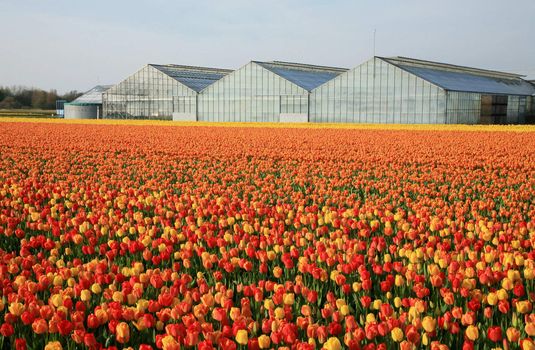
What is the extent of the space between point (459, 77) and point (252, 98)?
54.6ft

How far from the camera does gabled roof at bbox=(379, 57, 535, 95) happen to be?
1650 inches

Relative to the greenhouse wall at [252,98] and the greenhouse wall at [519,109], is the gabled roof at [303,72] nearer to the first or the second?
the greenhouse wall at [252,98]

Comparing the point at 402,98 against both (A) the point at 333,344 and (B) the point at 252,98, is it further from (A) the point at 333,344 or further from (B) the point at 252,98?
(A) the point at 333,344

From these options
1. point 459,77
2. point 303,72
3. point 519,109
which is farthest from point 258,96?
point 519,109

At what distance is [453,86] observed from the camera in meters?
41.5

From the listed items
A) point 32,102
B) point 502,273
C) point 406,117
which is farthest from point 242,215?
point 32,102

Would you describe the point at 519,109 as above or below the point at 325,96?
below

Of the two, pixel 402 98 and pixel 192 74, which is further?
pixel 192 74

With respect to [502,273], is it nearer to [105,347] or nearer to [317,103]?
[105,347]

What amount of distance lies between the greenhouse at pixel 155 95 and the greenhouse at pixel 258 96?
1792mm

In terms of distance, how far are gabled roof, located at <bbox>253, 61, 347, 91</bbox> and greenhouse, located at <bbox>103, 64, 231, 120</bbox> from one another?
689 centimetres

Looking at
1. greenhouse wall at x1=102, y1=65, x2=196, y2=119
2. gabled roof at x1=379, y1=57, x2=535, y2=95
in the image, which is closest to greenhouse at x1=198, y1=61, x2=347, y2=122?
greenhouse wall at x1=102, y1=65, x2=196, y2=119

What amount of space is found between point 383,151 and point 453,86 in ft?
82.8

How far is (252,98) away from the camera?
46750mm
